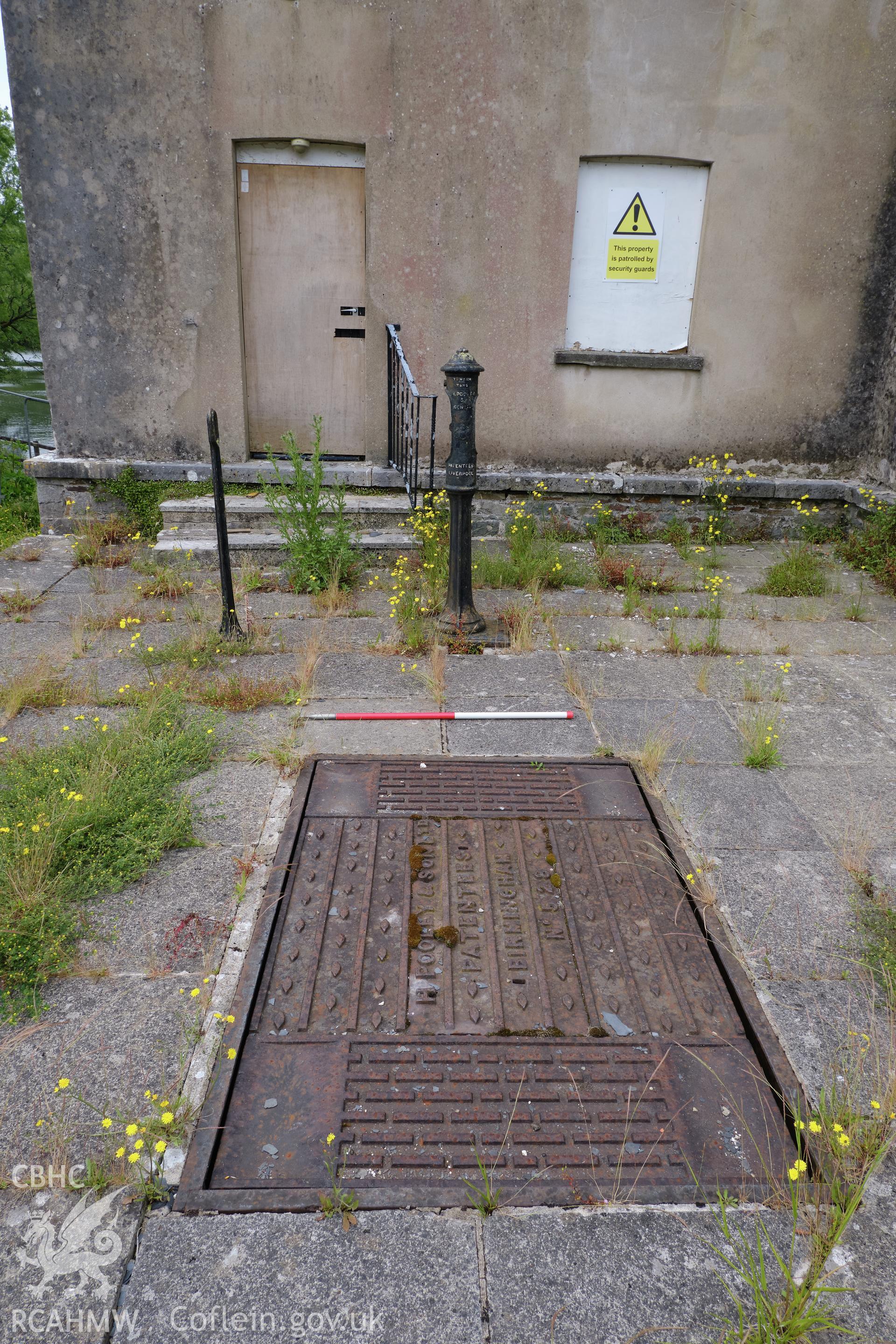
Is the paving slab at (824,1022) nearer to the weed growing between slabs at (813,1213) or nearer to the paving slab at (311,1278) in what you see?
the weed growing between slabs at (813,1213)

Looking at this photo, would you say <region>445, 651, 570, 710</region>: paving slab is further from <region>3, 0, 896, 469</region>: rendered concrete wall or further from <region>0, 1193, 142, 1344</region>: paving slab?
<region>3, 0, 896, 469</region>: rendered concrete wall

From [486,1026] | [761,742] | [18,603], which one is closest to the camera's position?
[486,1026]

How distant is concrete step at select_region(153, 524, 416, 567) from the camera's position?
6551mm

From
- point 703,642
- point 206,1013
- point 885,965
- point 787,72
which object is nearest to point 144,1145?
point 206,1013

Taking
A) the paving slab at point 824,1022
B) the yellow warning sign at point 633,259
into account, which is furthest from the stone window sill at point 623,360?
the paving slab at point 824,1022

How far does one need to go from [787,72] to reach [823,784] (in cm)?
588

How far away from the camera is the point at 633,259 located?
7.15m

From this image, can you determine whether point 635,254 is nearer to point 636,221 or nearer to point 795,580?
point 636,221

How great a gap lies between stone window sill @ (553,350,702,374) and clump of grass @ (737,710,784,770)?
13.1 feet

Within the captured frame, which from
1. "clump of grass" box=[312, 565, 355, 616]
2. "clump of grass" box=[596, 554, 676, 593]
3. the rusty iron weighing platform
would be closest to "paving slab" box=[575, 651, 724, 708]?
"clump of grass" box=[596, 554, 676, 593]

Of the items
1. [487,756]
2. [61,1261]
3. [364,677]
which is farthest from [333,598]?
[61,1261]

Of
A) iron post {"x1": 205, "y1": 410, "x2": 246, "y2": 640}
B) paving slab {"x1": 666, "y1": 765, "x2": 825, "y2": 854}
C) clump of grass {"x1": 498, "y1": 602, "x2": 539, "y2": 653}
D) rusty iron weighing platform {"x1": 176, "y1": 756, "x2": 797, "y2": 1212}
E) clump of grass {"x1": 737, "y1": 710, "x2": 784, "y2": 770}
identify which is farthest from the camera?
clump of grass {"x1": 498, "y1": 602, "x2": 539, "y2": 653}

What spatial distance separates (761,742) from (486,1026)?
207cm

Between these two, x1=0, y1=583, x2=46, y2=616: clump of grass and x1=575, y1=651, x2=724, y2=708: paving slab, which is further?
x1=0, y1=583, x2=46, y2=616: clump of grass
